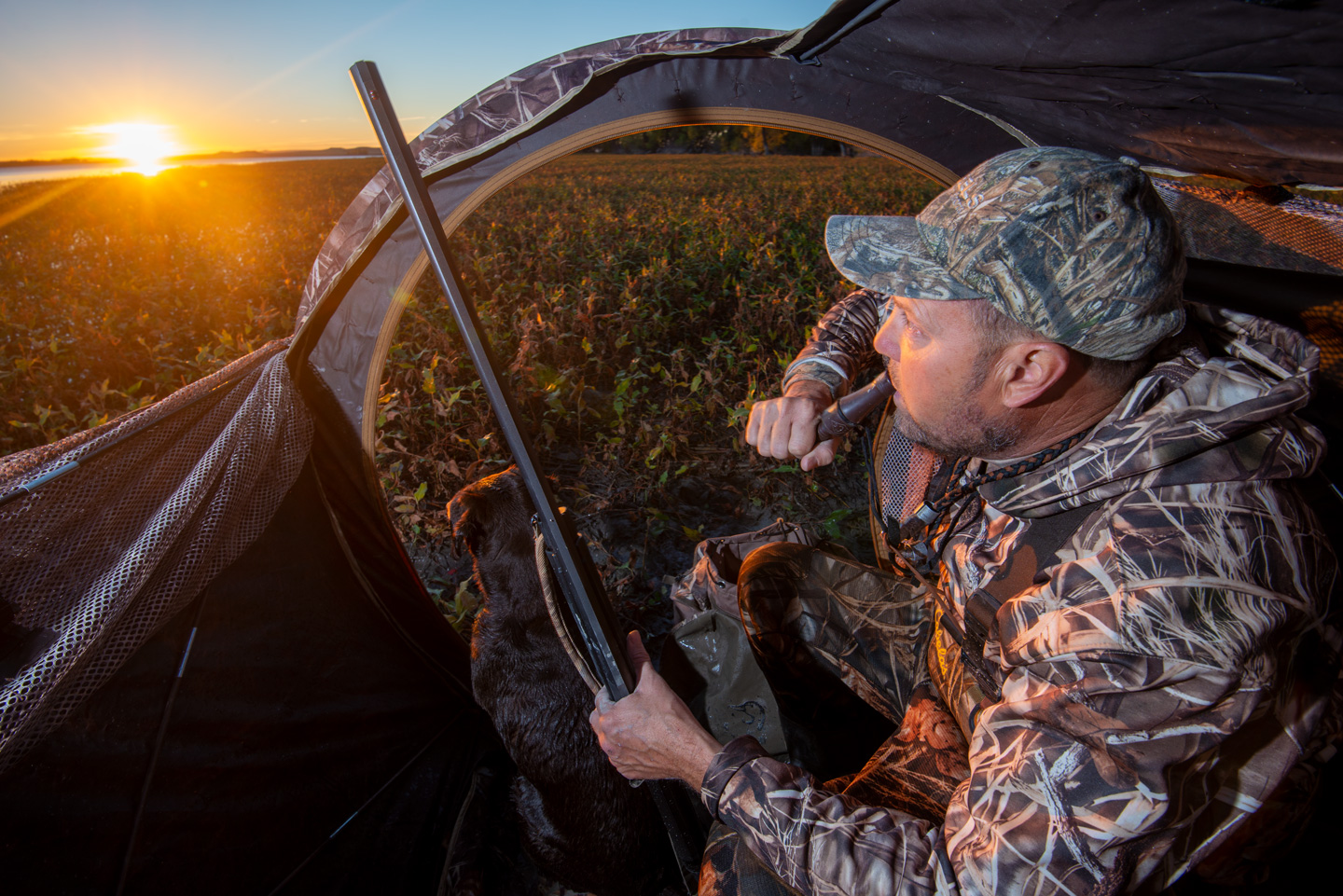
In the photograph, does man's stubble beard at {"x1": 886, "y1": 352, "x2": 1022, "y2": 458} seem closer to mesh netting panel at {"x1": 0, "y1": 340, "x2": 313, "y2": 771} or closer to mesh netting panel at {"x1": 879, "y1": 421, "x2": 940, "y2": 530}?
mesh netting panel at {"x1": 879, "y1": 421, "x2": 940, "y2": 530}

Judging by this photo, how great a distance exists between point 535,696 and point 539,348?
371cm

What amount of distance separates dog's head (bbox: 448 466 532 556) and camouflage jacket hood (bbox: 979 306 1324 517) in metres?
1.54

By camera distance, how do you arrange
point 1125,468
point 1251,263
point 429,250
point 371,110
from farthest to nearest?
point 1251,263, point 429,250, point 371,110, point 1125,468

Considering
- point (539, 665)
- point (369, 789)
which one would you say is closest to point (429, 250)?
point (539, 665)

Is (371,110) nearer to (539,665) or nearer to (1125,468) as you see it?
(539,665)

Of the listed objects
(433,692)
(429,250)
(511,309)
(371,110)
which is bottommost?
(433,692)

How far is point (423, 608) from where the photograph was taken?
2.83 m

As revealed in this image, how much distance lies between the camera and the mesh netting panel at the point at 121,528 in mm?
1333

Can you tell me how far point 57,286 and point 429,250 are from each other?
7.63 m

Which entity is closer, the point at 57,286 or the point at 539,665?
the point at 539,665

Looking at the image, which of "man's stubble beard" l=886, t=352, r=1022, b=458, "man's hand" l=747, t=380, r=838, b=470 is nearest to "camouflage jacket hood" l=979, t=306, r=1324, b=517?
"man's stubble beard" l=886, t=352, r=1022, b=458

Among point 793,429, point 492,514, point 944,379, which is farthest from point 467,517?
point 944,379

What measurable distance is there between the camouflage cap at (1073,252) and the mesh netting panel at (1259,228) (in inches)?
36.0

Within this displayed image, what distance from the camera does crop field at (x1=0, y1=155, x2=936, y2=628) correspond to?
4035mm
